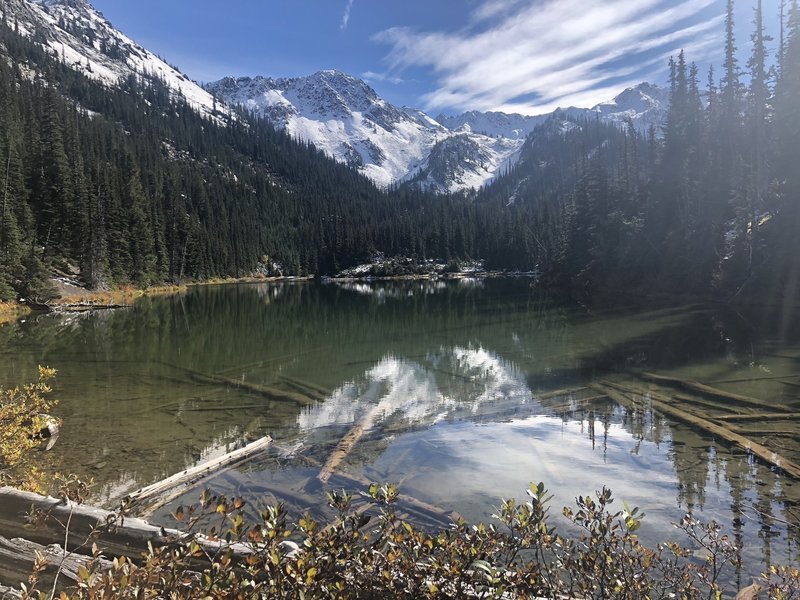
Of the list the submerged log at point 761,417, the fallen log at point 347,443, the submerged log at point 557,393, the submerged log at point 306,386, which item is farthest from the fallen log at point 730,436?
the submerged log at point 306,386

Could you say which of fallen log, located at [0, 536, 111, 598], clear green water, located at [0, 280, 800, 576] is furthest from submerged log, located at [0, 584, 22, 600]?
clear green water, located at [0, 280, 800, 576]

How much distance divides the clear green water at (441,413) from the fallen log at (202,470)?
40 centimetres

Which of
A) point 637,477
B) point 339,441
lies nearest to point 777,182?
point 637,477

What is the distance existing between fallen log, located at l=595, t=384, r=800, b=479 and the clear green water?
349 mm

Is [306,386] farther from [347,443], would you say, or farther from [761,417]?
[761,417]

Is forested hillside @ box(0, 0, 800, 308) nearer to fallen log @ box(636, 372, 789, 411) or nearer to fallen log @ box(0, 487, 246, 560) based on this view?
fallen log @ box(636, 372, 789, 411)

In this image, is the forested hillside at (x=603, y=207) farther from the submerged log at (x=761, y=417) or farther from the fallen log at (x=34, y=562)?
the fallen log at (x=34, y=562)

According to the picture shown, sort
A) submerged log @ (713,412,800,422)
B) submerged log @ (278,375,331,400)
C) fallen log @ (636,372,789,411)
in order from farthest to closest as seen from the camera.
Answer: submerged log @ (278,375,331,400), fallen log @ (636,372,789,411), submerged log @ (713,412,800,422)

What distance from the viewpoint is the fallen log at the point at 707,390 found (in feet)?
47.5

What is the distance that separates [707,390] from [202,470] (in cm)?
1618

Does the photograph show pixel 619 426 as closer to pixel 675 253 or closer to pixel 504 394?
pixel 504 394

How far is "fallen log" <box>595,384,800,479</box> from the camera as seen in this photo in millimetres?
10197

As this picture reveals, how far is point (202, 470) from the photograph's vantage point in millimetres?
10461

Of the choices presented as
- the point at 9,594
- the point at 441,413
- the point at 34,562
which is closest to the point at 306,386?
the point at 441,413
